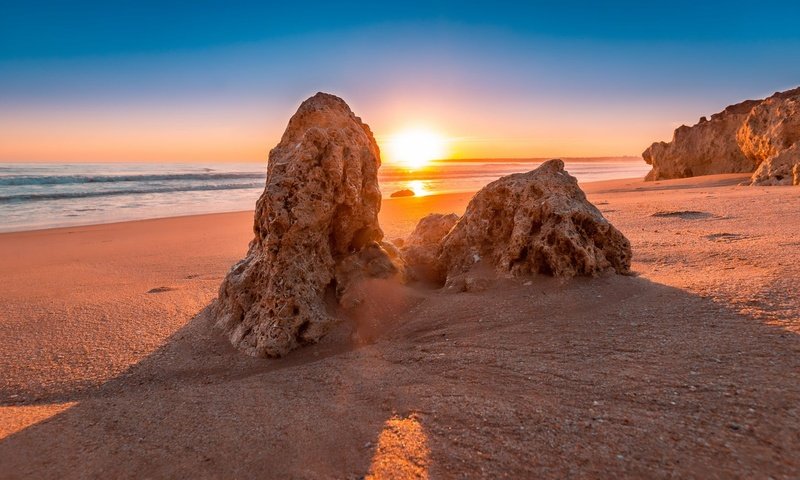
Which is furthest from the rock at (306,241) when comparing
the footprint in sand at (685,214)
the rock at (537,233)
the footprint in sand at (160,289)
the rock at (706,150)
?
the rock at (706,150)

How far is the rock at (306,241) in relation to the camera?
3916 mm

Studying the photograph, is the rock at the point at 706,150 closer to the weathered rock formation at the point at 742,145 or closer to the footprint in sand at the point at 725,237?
the weathered rock formation at the point at 742,145

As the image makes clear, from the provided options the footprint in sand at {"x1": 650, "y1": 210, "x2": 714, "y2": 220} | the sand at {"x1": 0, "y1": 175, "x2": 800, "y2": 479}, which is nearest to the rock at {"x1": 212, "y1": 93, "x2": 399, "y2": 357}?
the sand at {"x1": 0, "y1": 175, "x2": 800, "y2": 479}

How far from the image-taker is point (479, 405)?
2619 millimetres

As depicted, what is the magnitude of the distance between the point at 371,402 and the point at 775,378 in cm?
221

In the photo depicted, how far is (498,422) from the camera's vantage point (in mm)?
2439

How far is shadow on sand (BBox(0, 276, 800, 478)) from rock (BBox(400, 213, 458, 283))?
1.51 m

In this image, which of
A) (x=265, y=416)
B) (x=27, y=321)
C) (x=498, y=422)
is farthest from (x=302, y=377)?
(x=27, y=321)

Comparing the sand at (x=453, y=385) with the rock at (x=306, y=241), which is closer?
the sand at (x=453, y=385)

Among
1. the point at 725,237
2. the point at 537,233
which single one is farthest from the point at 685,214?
the point at 537,233

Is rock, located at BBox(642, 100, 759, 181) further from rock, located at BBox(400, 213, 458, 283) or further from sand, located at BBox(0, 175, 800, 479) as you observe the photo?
rock, located at BBox(400, 213, 458, 283)

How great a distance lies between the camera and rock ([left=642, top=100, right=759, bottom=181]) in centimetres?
2056

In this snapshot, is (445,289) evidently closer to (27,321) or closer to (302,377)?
(302,377)

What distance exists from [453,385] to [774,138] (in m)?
17.5
